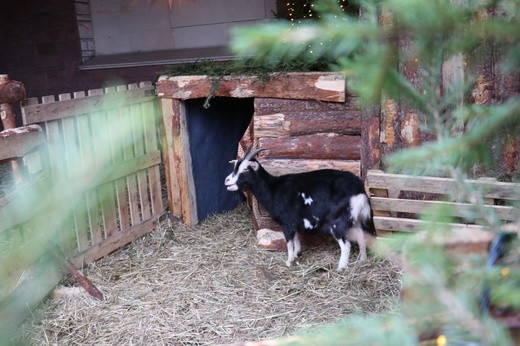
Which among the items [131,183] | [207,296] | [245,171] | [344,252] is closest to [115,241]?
[131,183]

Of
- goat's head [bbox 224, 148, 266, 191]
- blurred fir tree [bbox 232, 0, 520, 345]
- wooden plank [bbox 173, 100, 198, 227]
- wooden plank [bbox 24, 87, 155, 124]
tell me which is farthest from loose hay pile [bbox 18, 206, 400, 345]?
blurred fir tree [bbox 232, 0, 520, 345]

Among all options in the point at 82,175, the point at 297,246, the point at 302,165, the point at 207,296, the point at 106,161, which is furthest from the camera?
the point at 302,165

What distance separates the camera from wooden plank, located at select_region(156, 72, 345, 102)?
4738 mm

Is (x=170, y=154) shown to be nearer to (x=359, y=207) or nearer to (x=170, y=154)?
(x=170, y=154)

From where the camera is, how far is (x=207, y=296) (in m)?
4.34

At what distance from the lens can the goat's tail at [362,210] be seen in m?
4.48

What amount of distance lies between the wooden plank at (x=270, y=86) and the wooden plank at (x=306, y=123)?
15 cm

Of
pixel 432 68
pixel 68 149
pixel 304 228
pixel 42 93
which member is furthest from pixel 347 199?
pixel 42 93

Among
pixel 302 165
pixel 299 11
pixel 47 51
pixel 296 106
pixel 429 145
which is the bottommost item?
pixel 302 165

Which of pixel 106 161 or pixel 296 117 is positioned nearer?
pixel 106 161

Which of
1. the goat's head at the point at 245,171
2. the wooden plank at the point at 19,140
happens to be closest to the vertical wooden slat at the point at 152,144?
the goat's head at the point at 245,171

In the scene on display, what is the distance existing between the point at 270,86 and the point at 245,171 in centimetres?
78

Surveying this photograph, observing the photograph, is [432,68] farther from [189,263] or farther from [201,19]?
[201,19]

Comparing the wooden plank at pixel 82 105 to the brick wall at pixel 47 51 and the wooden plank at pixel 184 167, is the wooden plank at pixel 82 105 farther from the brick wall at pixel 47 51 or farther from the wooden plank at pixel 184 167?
the brick wall at pixel 47 51
